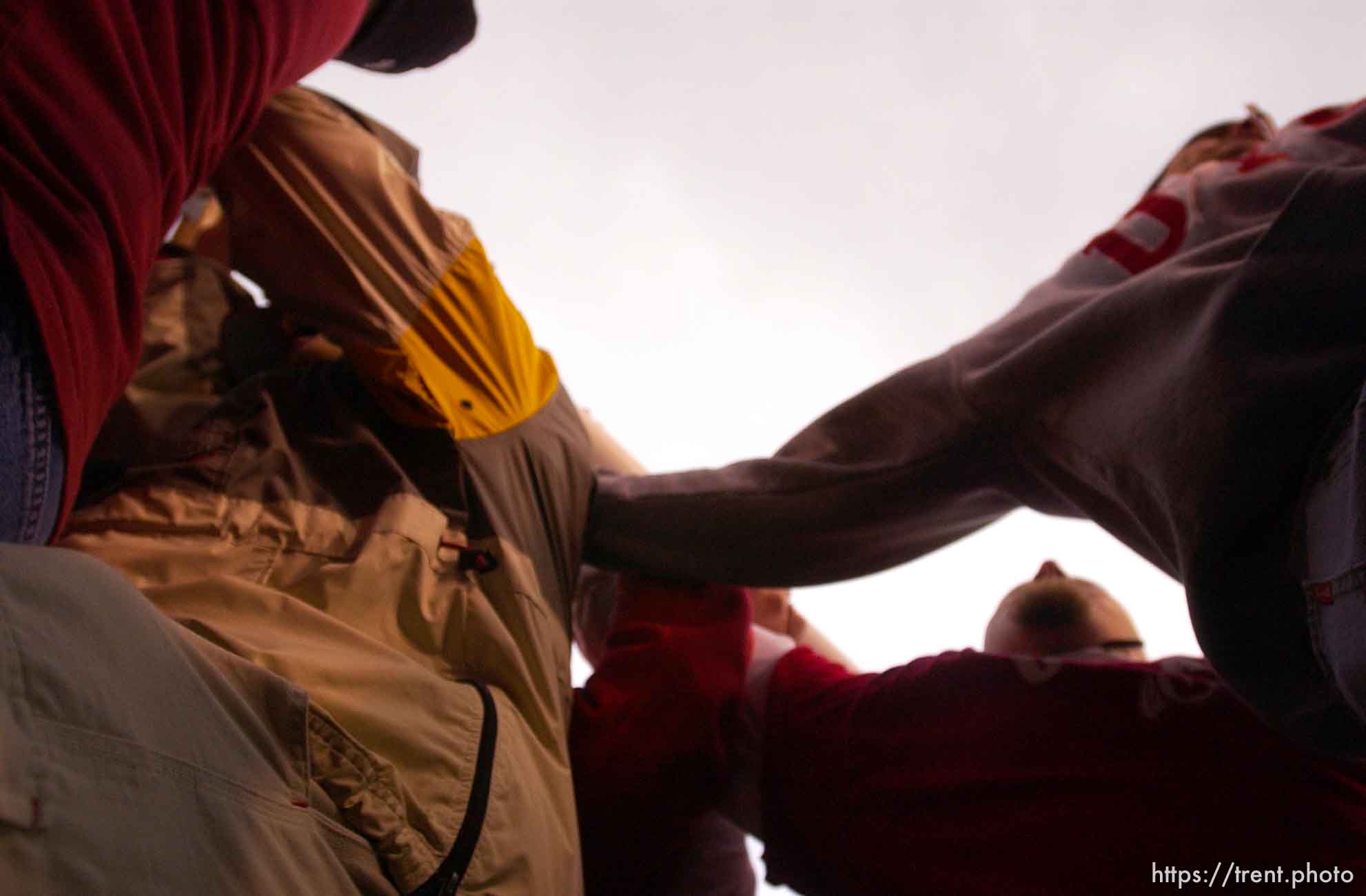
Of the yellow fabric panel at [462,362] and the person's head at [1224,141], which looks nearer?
the yellow fabric panel at [462,362]

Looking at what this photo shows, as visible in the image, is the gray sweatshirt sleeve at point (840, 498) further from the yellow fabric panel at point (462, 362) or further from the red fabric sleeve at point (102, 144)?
the red fabric sleeve at point (102, 144)

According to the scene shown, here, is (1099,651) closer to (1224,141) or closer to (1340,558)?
(1340,558)

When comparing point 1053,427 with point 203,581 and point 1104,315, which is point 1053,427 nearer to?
point 1104,315

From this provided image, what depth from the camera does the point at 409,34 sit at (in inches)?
28.8

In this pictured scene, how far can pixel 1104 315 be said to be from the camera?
1.92 feet

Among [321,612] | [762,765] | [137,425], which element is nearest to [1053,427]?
[762,765]

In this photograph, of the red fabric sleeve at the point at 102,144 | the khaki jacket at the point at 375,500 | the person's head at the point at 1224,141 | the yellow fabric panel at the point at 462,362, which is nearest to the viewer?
the red fabric sleeve at the point at 102,144

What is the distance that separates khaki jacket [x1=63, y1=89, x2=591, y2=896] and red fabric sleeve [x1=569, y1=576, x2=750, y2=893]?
41 mm

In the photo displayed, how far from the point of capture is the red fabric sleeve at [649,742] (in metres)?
0.66

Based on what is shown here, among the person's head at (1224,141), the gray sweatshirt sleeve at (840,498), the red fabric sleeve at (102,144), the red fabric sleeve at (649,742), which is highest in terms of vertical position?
the person's head at (1224,141)

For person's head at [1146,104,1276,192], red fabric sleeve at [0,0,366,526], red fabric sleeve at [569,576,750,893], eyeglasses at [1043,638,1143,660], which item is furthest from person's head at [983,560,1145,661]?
red fabric sleeve at [0,0,366,526]

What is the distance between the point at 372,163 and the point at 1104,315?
0.50m

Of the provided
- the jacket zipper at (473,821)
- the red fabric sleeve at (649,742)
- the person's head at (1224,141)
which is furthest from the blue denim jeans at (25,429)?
the person's head at (1224,141)

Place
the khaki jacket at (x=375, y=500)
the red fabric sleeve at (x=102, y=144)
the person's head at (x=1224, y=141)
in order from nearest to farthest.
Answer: the red fabric sleeve at (x=102, y=144), the khaki jacket at (x=375, y=500), the person's head at (x=1224, y=141)
